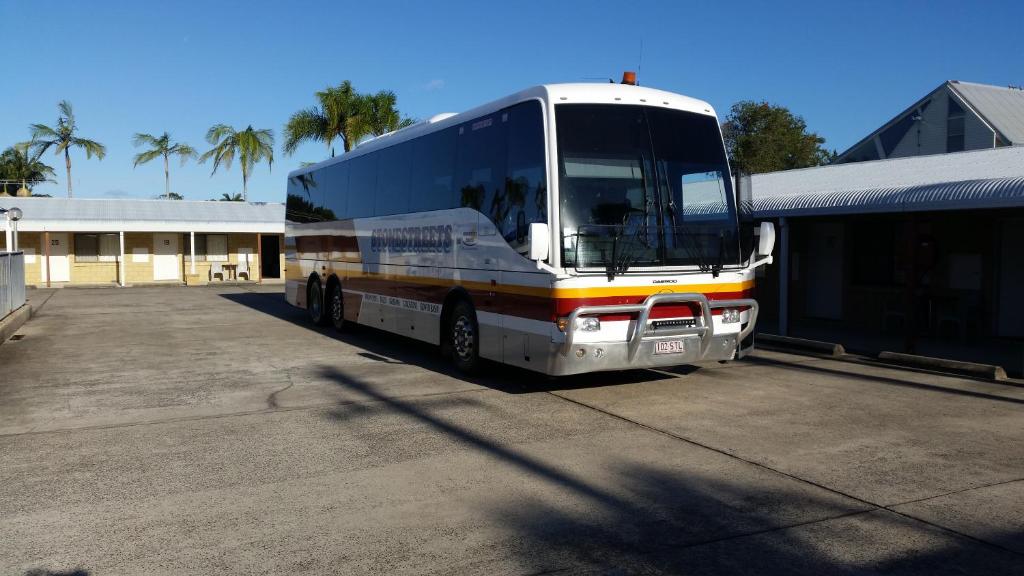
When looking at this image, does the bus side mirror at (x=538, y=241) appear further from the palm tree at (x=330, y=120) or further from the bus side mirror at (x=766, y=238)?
the palm tree at (x=330, y=120)

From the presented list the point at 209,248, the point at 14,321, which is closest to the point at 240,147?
the point at 209,248

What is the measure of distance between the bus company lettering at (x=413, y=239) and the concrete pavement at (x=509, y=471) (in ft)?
5.88

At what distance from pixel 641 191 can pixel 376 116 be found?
93.9 ft

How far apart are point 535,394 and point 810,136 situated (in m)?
46.9

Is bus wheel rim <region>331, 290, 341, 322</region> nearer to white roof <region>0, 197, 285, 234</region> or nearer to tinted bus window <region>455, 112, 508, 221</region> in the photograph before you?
tinted bus window <region>455, 112, 508, 221</region>

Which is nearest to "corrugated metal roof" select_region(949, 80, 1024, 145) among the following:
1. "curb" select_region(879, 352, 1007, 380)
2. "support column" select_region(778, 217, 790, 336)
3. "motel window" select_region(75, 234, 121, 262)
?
"support column" select_region(778, 217, 790, 336)

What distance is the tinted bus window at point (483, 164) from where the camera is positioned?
31.4ft

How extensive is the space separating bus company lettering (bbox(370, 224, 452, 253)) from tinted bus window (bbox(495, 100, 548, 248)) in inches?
65.8

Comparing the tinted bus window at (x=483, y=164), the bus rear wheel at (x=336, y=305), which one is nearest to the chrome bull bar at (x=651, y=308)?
the tinted bus window at (x=483, y=164)

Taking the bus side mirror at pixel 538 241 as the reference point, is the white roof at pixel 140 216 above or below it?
above

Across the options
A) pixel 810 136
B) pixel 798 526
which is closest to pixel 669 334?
pixel 798 526

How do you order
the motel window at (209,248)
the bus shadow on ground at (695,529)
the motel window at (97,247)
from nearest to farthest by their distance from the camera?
the bus shadow on ground at (695,529), the motel window at (97,247), the motel window at (209,248)

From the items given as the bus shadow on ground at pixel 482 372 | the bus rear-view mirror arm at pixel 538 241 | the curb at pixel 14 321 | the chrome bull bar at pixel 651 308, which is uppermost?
the bus rear-view mirror arm at pixel 538 241

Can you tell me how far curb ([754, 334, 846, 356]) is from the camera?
12.5 metres
